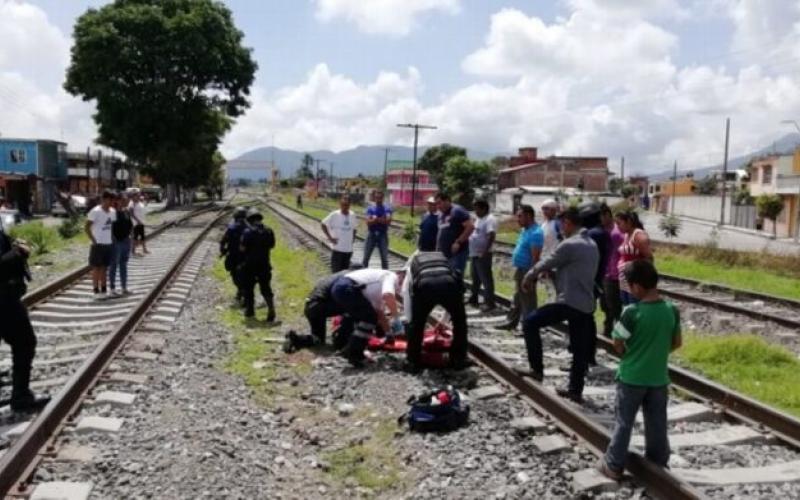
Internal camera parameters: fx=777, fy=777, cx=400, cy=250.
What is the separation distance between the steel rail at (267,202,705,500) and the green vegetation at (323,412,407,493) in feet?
4.14

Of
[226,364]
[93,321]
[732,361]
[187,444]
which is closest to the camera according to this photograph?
[187,444]

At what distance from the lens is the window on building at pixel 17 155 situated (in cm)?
6750

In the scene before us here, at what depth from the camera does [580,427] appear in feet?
18.6

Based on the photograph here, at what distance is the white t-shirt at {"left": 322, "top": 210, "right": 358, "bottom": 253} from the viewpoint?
12.1 m

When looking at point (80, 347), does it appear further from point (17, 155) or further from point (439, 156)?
point (439, 156)

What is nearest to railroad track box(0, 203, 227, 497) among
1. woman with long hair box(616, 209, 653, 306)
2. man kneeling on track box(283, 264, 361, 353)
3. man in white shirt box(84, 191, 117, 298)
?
man in white shirt box(84, 191, 117, 298)

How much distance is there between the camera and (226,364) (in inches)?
319

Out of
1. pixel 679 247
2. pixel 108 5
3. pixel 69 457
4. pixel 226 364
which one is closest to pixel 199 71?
pixel 108 5

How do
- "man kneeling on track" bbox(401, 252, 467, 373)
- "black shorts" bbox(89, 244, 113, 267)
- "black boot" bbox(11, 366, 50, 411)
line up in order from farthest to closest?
"black shorts" bbox(89, 244, 113, 267) < "man kneeling on track" bbox(401, 252, 467, 373) < "black boot" bbox(11, 366, 50, 411)

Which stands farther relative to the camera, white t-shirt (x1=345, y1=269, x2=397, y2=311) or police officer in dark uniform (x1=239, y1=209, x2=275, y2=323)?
police officer in dark uniform (x1=239, y1=209, x2=275, y2=323)

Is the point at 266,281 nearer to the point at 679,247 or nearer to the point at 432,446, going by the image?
the point at 432,446

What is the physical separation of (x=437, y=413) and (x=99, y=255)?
8.25 m

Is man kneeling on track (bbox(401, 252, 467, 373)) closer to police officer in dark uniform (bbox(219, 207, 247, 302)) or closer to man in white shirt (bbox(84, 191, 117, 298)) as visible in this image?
police officer in dark uniform (bbox(219, 207, 247, 302))

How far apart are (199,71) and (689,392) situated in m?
42.2
